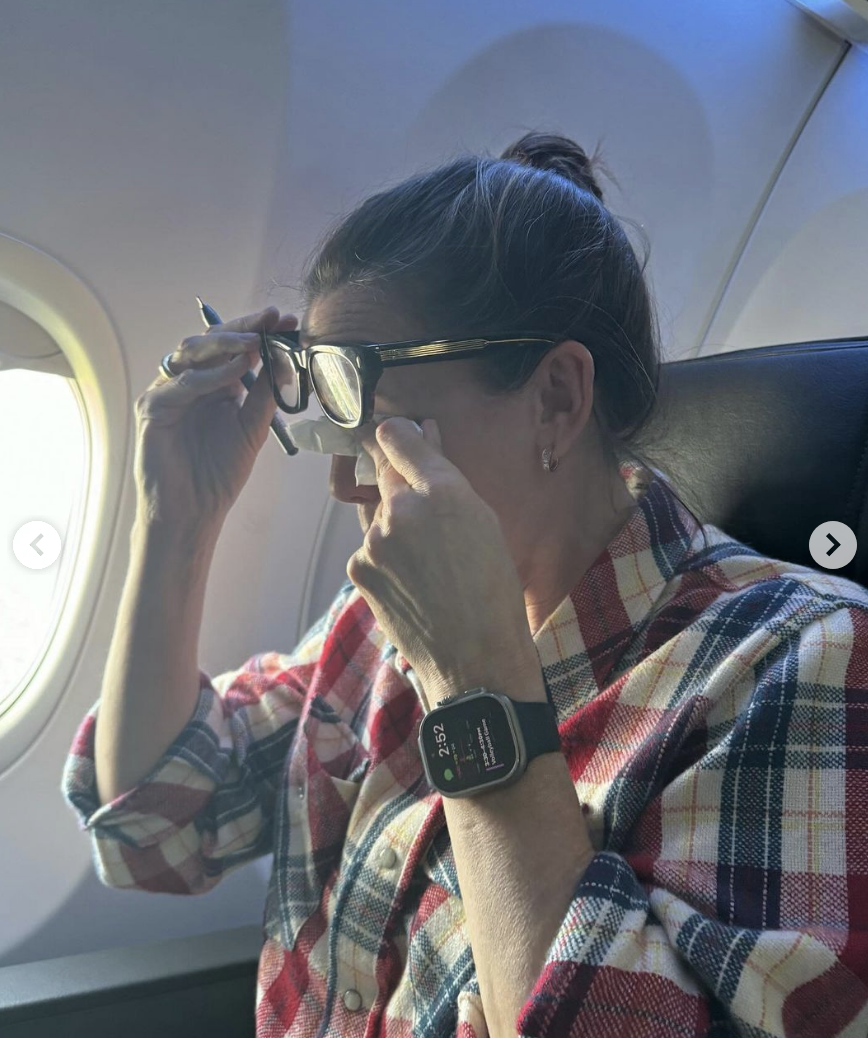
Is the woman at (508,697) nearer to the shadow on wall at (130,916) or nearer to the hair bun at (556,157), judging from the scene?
the hair bun at (556,157)

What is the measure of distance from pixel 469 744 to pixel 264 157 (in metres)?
1.10

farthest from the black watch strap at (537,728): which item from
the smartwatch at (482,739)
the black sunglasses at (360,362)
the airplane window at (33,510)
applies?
the airplane window at (33,510)

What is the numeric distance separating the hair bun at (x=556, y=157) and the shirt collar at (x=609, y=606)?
1.47ft

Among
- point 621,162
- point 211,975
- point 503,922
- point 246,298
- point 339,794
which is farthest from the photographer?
point 621,162

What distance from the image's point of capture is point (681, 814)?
0.84m

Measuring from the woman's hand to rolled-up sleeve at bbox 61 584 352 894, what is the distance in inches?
20.2

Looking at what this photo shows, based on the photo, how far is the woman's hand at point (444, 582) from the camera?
2.85 feet

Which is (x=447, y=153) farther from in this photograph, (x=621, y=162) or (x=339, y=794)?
(x=339, y=794)

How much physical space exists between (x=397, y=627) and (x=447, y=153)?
104 cm

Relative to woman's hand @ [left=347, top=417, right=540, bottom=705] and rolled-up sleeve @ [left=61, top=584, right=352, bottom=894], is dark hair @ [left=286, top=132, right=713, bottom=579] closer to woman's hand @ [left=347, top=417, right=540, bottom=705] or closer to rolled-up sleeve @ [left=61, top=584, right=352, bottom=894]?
woman's hand @ [left=347, top=417, right=540, bottom=705]

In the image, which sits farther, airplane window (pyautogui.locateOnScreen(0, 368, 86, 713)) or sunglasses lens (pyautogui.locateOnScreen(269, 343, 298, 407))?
airplane window (pyautogui.locateOnScreen(0, 368, 86, 713))

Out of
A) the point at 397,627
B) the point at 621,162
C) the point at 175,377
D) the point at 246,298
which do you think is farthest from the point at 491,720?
the point at 621,162

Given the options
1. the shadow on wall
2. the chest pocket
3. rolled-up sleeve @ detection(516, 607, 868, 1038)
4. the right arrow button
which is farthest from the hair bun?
the shadow on wall

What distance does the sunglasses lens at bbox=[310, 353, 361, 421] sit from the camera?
41.3 inches
